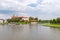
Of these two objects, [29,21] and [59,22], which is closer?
[59,22]

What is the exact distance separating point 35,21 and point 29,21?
511 cm

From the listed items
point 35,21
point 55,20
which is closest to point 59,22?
point 55,20

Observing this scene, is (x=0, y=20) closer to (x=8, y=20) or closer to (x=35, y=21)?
(x=8, y=20)

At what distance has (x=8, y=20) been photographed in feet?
338

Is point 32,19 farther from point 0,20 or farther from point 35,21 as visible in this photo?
point 0,20

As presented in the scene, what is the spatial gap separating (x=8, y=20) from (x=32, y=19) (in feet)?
55.5

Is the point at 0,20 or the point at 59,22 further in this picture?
the point at 0,20

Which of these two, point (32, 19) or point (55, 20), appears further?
point (32, 19)

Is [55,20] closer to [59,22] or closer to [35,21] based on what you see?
[59,22]

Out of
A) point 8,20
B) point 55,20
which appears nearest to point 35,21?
point 8,20

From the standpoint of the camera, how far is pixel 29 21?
10806 cm

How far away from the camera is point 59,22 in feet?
172

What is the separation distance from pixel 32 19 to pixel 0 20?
22.7 m

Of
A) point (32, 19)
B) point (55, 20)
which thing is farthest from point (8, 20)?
point (55, 20)
